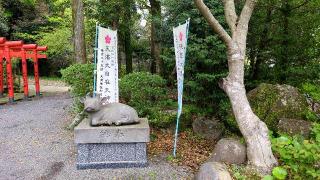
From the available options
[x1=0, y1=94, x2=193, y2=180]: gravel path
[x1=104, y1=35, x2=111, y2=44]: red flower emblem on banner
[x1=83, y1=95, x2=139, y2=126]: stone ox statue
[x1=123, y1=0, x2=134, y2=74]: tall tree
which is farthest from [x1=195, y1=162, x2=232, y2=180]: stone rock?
[x1=123, y1=0, x2=134, y2=74]: tall tree

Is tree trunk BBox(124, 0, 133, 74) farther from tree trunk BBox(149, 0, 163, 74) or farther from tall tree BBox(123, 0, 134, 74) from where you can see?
tree trunk BBox(149, 0, 163, 74)

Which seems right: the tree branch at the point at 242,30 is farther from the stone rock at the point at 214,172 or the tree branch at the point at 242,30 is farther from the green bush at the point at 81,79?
the green bush at the point at 81,79

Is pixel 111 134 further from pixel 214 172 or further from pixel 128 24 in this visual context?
pixel 128 24

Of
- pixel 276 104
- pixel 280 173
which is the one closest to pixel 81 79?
pixel 276 104

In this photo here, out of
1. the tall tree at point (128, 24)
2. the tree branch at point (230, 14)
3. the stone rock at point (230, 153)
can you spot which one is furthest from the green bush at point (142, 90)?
the tall tree at point (128, 24)

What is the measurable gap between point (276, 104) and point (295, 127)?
727 millimetres

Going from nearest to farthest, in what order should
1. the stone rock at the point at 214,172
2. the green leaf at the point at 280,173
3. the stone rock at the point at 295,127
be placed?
the green leaf at the point at 280,173 < the stone rock at the point at 214,172 < the stone rock at the point at 295,127

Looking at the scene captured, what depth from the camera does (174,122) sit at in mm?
7859

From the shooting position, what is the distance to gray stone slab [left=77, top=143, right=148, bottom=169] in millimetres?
5375

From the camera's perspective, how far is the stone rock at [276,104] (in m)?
6.25

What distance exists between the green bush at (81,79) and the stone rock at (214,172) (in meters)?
3.71

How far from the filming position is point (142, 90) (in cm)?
693

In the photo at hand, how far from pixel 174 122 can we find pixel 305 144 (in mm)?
3901

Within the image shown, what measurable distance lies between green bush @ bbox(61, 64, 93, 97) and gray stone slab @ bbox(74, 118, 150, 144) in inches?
89.5
